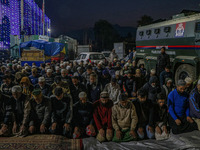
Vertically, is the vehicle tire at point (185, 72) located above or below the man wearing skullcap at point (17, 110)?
above

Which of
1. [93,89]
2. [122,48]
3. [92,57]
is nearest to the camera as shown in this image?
[93,89]

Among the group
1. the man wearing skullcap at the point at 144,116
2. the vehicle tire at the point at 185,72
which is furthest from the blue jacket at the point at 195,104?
the vehicle tire at the point at 185,72

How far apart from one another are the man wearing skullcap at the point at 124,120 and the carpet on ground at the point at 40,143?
0.87 metres

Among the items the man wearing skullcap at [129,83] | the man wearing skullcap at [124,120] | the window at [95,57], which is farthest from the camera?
the window at [95,57]

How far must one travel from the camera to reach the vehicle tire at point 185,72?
796cm

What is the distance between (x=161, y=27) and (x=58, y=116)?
8171 millimetres

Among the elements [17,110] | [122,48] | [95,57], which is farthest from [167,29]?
[122,48]

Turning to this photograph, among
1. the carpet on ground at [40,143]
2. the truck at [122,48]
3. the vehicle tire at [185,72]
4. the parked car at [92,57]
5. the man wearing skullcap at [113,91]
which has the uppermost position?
the truck at [122,48]

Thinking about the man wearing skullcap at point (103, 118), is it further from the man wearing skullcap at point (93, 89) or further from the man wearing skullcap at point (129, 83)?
the man wearing skullcap at point (129, 83)

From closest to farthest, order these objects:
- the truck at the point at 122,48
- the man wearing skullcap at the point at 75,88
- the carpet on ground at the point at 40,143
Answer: the carpet on ground at the point at 40,143, the man wearing skullcap at the point at 75,88, the truck at the point at 122,48

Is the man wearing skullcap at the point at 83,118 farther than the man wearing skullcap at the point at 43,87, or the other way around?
the man wearing skullcap at the point at 43,87

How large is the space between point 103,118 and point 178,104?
174 centimetres

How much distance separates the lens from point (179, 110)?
177 inches

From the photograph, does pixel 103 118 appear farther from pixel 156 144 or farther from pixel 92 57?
pixel 92 57
